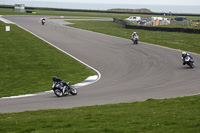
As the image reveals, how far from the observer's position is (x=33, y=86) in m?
22.1

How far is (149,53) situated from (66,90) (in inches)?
654

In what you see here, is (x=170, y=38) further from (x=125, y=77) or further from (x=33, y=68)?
(x=125, y=77)

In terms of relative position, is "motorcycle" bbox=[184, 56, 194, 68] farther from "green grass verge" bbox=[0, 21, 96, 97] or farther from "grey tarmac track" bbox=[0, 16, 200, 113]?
"green grass verge" bbox=[0, 21, 96, 97]

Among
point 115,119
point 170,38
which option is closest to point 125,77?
point 115,119

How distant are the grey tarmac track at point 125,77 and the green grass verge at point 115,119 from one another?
2224 mm

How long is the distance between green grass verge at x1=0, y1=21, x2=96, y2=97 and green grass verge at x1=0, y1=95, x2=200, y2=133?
761 cm

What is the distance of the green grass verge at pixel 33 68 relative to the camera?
73.0 feet

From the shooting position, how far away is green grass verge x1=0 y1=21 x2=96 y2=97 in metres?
22.3

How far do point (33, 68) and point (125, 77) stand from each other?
7543mm

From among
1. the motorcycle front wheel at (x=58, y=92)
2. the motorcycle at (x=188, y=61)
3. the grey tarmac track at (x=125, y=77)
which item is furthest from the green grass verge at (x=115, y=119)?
the motorcycle at (x=188, y=61)

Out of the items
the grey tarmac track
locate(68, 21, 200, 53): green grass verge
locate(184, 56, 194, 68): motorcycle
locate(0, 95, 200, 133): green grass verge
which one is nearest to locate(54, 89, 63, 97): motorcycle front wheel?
the grey tarmac track

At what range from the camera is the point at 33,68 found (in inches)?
1083

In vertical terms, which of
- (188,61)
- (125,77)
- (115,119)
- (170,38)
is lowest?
(170,38)

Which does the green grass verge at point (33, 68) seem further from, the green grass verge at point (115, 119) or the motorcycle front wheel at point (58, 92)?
the green grass verge at point (115, 119)
